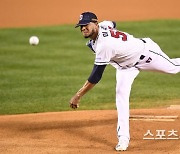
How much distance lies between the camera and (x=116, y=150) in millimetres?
7574

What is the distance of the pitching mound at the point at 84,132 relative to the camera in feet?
25.2

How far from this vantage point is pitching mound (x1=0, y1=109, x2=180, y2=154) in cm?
768

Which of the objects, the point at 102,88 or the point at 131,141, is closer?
the point at 131,141

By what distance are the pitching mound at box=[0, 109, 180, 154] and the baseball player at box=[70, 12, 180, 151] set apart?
444mm

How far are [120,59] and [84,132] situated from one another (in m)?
1.51

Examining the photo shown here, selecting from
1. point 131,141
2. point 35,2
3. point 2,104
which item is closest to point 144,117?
point 131,141

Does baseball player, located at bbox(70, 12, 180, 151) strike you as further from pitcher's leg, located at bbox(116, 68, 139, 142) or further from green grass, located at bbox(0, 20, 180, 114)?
green grass, located at bbox(0, 20, 180, 114)

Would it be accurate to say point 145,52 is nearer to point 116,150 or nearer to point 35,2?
point 116,150

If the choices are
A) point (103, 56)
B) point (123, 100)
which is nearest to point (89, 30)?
point (103, 56)

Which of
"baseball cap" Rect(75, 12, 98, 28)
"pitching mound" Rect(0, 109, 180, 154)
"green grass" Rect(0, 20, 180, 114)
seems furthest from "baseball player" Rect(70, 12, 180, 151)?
"green grass" Rect(0, 20, 180, 114)

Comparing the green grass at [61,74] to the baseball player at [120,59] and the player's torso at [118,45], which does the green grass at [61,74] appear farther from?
the player's torso at [118,45]

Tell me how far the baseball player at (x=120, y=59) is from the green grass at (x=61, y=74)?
9.13 feet

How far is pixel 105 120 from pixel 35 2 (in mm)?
14311

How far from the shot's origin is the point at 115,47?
744 centimetres
